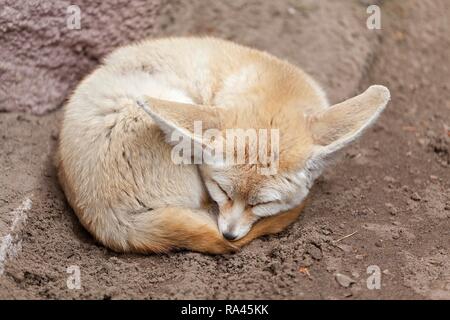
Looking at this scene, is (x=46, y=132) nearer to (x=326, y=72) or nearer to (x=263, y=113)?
(x=263, y=113)

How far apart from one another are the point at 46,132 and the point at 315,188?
208 centimetres

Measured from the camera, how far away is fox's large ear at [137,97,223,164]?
146 inches

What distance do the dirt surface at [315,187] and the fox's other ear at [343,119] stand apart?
1.94 feet

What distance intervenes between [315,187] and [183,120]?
1384mm

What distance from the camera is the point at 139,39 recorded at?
5816mm

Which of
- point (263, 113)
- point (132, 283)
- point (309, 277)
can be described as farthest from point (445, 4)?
point (132, 283)

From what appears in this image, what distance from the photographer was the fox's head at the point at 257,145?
3.85m

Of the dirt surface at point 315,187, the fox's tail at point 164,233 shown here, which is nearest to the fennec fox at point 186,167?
the fox's tail at point 164,233

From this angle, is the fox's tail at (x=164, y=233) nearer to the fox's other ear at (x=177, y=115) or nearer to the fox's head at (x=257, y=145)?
the fox's head at (x=257, y=145)
